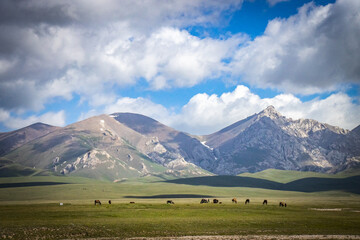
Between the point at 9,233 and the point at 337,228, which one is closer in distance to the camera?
the point at 9,233

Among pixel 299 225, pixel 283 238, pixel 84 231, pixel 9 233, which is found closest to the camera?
pixel 283 238

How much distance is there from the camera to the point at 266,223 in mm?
62594

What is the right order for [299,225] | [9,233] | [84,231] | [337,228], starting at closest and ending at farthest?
1. [9,233]
2. [84,231]
3. [337,228]
4. [299,225]

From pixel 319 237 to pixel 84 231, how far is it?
116ft

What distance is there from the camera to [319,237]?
151 feet

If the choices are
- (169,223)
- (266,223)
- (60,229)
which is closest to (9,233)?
(60,229)

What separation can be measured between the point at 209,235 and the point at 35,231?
27.1 metres

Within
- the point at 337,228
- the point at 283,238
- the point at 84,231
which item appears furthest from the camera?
the point at 337,228

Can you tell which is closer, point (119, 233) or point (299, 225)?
point (119, 233)

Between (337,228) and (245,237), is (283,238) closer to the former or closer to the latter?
(245,237)

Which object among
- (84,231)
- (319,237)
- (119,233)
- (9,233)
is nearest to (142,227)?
(119,233)

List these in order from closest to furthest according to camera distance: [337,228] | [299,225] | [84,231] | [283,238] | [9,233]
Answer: [283,238], [9,233], [84,231], [337,228], [299,225]

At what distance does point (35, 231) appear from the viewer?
50938 mm

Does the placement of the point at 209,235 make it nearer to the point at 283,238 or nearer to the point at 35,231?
the point at 283,238
